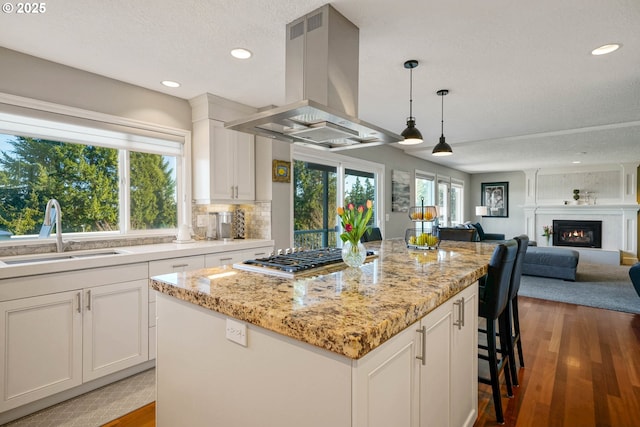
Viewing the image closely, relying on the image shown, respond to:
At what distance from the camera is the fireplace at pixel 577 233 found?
840cm

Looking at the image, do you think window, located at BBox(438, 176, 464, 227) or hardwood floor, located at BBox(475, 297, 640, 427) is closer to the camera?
hardwood floor, located at BBox(475, 297, 640, 427)

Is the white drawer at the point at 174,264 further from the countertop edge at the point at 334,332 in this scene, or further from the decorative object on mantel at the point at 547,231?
the decorative object on mantel at the point at 547,231

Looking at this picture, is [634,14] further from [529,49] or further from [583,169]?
[583,169]

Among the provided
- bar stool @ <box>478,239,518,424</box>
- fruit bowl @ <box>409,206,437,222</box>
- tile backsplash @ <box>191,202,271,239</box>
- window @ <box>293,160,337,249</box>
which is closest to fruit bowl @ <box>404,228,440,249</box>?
fruit bowl @ <box>409,206,437,222</box>

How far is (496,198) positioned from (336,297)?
1058 centimetres

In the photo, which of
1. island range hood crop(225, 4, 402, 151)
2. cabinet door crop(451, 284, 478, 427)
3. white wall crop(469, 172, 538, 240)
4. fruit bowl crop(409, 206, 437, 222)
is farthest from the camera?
white wall crop(469, 172, 538, 240)

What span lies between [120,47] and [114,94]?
2.30 feet

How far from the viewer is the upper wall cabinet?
335 cm

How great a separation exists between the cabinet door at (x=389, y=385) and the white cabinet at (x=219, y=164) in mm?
2728

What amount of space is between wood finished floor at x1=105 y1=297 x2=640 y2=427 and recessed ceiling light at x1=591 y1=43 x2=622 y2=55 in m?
2.44

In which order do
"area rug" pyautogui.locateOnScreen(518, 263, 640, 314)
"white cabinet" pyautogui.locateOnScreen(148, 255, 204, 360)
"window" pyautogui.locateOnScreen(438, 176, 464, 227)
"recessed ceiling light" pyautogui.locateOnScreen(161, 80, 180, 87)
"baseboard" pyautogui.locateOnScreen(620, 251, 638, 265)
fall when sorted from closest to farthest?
"white cabinet" pyautogui.locateOnScreen(148, 255, 204, 360) → "recessed ceiling light" pyautogui.locateOnScreen(161, 80, 180, 87) → "area rug" pyautogui.locateOnScreen(518, 263, 640, 314) → "baseboard" pyautogui.locateOnScreen(620, 251, 638, 265) → "window" pyautogui.locateOnScreen(438, 176, 464, 227)

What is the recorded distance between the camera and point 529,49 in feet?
7.80

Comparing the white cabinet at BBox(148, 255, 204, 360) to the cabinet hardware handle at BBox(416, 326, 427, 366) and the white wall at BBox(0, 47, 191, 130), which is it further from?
the cabinet hardware handle at BBox(416, 326, 427, 366)

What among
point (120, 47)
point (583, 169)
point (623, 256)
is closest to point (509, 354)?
point (120, 47)
